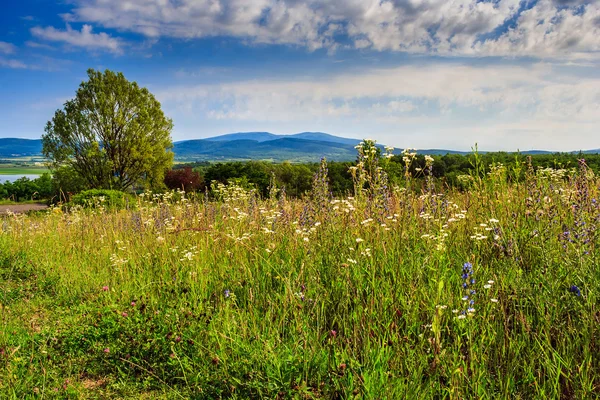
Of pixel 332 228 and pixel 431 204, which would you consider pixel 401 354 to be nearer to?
pixel 332 228

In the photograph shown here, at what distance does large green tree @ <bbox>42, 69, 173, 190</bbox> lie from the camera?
98.0 feet

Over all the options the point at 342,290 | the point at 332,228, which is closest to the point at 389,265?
the point at 342,290

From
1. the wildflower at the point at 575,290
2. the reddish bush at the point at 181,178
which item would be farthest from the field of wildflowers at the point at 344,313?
the reddish bush at the point at 181,178

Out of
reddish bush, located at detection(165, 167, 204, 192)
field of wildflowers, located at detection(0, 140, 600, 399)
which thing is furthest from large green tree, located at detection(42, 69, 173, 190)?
field of wildflowers, located at detection(0, 140, 600, 399)

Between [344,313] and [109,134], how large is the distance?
105 feet

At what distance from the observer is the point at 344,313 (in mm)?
3307

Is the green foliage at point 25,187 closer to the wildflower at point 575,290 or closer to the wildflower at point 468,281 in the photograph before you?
the wildflower at point 468,281

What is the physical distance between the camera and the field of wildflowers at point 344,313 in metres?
2.59

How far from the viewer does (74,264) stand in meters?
6.07

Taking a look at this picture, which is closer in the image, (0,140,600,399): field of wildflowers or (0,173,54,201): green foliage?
(0,140,600,399): field of wildflowers

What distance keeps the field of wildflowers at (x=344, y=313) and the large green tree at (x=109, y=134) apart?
27.6 meters

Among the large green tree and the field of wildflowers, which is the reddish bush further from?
the field of wildflowers

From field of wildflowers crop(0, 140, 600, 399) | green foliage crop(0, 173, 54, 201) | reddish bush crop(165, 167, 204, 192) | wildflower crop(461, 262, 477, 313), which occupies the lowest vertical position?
green foliage crop(0, 173, 54, 201)

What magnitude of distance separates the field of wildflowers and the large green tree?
2761cm
